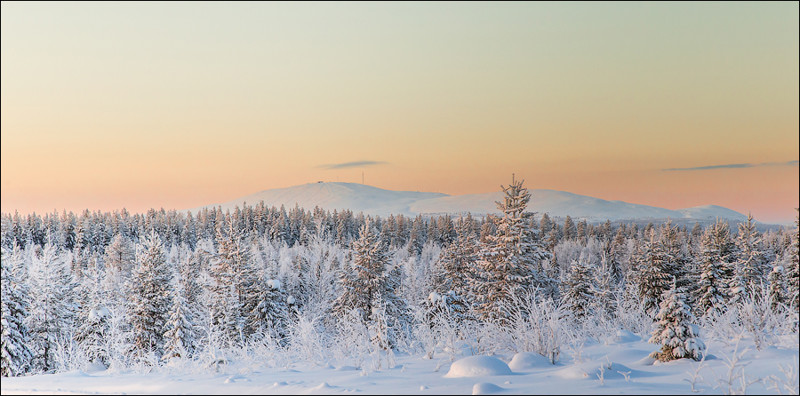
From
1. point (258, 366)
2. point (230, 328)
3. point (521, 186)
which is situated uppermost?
Result: point (521, 186)

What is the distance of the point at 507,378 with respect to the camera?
8.02m

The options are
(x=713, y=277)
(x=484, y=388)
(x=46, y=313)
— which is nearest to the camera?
(x=484, y=388)

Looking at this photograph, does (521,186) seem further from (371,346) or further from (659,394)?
(659,394)

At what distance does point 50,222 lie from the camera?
124 metres

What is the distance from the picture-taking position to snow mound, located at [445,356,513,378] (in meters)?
8.21

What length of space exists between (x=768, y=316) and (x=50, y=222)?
145 meters

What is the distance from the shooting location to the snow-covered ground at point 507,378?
7.13 m

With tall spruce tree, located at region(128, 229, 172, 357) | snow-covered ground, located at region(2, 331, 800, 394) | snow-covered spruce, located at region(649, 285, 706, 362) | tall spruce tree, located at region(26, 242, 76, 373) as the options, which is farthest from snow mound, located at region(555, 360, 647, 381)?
tall spruce tree, located at region(26, 242, 76, 373)

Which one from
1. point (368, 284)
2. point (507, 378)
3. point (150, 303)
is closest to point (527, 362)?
point (507, 378)

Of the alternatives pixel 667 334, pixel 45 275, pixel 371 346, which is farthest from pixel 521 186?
pixel 45 275

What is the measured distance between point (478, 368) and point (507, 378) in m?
0.48

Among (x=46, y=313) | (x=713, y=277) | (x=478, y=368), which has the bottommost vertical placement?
(x=46, y=313)

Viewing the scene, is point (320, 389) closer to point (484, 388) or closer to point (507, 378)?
point (484, 388)

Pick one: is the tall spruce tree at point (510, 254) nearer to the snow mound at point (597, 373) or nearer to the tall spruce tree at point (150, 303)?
the snow mound at point (597, 373)
